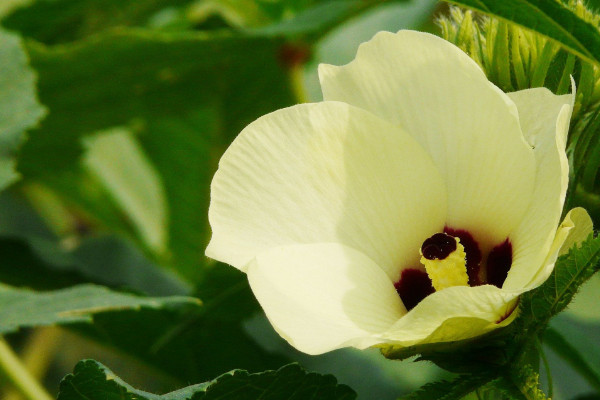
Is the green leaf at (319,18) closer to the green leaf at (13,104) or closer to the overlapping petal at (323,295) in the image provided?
the green leaf at (13,104)

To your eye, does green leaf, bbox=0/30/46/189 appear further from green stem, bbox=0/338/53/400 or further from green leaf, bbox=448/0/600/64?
green leaf, bbox=448/0/600/64

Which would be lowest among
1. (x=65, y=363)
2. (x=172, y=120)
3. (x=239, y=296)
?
(x=65, y=363)

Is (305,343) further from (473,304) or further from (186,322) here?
(186,322)

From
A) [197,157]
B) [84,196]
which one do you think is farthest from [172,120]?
[84,196]

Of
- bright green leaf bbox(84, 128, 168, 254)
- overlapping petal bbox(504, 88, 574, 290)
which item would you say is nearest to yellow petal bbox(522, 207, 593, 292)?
overlapping petal bbox(504, 88, 574, 290)

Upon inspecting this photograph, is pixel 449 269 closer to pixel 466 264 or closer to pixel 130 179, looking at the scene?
pixel 466 264

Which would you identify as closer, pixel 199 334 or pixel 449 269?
pixel 449 269

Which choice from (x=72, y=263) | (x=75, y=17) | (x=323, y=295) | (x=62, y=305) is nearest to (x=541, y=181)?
(x=323, y=295)
